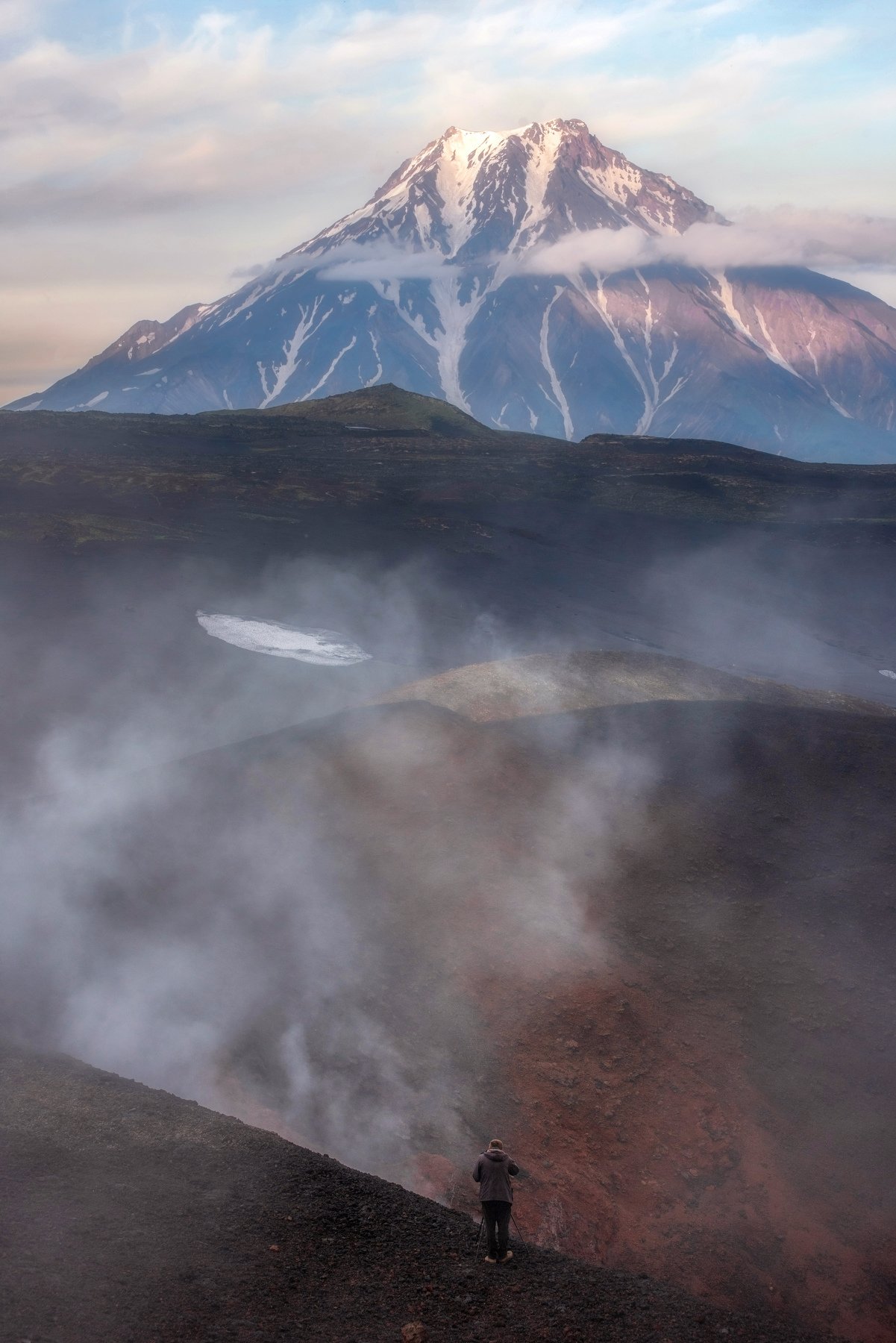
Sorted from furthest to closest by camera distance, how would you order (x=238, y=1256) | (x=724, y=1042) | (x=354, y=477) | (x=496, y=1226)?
1. (x=354, y=477)
2. (x=724, y=1042)
3. (x=496, y=1226)
4. (x=238, y=1256)

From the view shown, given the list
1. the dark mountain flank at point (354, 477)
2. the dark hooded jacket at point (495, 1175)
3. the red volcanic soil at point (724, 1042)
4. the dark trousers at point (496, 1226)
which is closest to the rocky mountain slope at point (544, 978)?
the red volcanic soil at point (724, 1042)

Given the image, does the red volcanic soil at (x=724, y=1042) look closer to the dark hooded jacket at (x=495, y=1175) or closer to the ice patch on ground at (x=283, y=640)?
the dark hooded jacket at (x=495, y=1175)

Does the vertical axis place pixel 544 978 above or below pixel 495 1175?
below

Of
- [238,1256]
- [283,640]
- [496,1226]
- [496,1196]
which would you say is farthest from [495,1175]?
[283,640]

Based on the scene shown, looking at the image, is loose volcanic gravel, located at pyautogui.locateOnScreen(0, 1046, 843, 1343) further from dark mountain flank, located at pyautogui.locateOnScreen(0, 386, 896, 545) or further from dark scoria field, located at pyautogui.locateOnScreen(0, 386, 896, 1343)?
dark mountain flank, located at pyautogui.locateOnScreen(0, 386, 896, 545)

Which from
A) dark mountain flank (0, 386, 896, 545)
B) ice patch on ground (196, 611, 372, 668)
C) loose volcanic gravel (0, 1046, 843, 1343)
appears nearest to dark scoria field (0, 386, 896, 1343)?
loose volcanic gravel (0, 1046, 843, 1343)

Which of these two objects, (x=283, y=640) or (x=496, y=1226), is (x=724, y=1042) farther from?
(x=283, y=640)

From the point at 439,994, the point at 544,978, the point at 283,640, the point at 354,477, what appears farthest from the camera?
the point at 354,477

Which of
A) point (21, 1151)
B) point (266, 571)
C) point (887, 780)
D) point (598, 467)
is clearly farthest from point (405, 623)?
point (598, 467)
